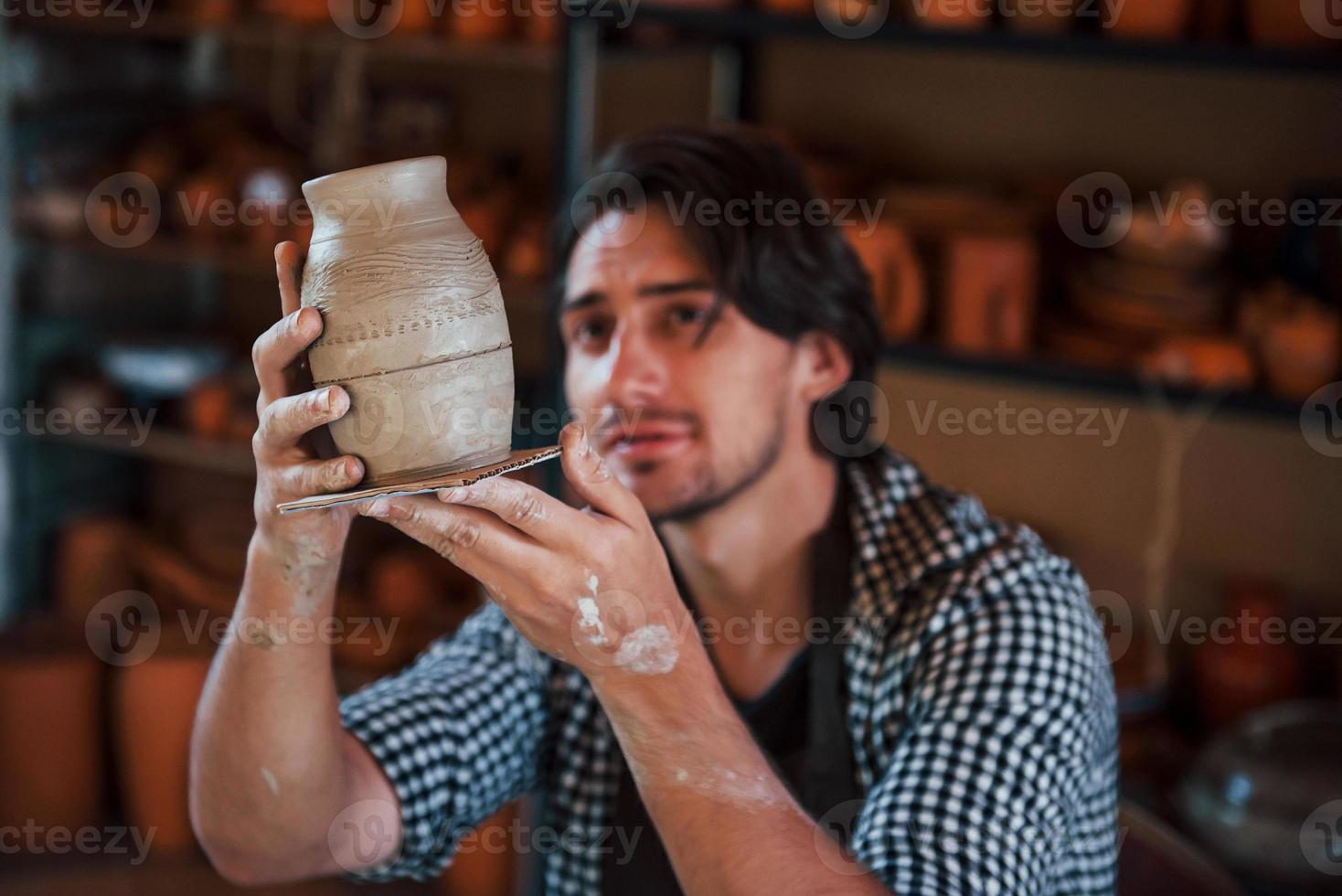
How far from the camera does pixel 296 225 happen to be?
2.62 metres

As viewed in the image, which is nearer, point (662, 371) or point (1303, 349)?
point (662, 371)

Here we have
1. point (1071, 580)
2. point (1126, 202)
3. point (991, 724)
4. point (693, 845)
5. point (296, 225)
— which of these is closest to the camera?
point (693, 845)

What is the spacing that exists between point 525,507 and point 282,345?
0.61 ft

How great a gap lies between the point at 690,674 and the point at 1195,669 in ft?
4.95

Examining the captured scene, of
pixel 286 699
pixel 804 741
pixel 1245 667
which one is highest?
pixel 286 699

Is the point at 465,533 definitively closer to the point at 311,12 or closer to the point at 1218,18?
the point at 1218,18

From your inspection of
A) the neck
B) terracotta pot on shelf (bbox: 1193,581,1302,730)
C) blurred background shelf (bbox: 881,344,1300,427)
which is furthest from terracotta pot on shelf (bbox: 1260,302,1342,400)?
the neck

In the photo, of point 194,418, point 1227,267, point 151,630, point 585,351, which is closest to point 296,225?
point 194,418

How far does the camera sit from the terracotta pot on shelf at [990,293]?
203 centimetres

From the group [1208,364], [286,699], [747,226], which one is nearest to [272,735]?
[286,699]

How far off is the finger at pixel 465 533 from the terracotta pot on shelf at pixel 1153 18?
1.37m

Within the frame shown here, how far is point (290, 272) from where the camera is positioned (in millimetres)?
904

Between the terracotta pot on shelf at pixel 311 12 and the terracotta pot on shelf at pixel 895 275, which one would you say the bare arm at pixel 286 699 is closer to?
the terracotta pot on shelf at pixel 895 275

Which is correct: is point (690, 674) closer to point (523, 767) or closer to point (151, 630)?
point (523, 767)
